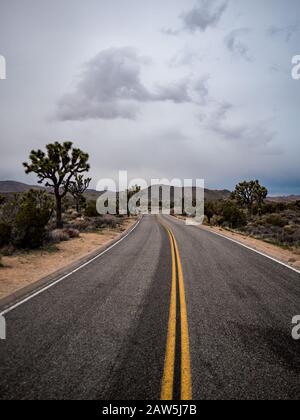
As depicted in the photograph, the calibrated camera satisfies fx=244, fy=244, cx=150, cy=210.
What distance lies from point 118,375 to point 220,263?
729 centimetres

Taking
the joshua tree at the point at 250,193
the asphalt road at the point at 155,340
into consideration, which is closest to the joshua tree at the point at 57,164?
the asphalt road at the point at 155,340

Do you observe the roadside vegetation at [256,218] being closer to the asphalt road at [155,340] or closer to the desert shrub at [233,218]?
the desert shrub at [233,218]

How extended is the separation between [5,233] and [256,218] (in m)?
38.1

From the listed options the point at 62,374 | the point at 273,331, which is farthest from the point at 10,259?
the point at 273,331

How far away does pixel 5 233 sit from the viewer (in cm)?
→ 1213

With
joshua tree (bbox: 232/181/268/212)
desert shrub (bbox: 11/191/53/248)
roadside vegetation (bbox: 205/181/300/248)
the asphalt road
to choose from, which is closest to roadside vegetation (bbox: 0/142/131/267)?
desert shrub (bbox: 11/191/53/248)

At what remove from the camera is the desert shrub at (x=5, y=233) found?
12016mm

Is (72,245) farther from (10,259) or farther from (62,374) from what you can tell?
(62,374)

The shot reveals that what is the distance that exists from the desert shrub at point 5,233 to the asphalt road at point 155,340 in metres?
6.58

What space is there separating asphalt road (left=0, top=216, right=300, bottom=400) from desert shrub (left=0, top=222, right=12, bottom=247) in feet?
21.6

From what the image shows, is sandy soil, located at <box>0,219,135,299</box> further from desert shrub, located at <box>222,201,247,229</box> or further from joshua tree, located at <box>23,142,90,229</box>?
desert shrub, located at <box>222,201,247,229</box>

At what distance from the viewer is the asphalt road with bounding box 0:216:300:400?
3.15 meters

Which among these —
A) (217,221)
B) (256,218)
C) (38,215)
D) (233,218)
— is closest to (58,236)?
(38,215)

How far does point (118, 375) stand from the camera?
131 inches
